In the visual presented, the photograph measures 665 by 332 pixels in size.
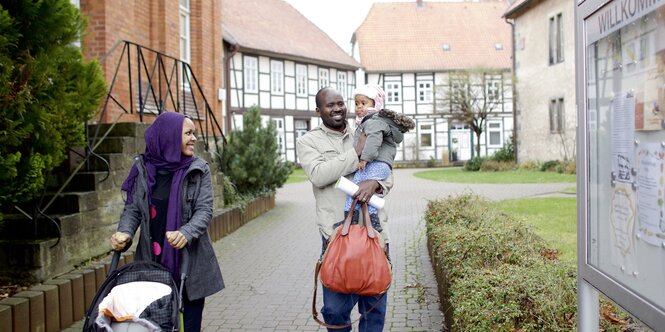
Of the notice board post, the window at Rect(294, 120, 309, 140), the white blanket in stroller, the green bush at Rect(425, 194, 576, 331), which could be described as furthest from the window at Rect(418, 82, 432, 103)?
the white blanket in stroller

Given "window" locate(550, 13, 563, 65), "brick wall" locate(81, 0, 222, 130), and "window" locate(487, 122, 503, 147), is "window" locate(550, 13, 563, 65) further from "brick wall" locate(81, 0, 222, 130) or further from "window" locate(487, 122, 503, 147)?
"brick wall" locate(81, 0, 222, 130)

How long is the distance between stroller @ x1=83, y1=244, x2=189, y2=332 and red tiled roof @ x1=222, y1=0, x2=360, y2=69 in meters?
27.9

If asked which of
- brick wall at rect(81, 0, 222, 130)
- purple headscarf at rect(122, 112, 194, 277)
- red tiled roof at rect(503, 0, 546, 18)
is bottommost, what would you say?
purple headscarf at rect(122, 112, 194, 277)

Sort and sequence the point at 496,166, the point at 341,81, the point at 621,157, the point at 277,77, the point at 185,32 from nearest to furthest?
the point at 621,157, the point at 185,32, the point at 496,166, the point at 277,77, the point at 341,81

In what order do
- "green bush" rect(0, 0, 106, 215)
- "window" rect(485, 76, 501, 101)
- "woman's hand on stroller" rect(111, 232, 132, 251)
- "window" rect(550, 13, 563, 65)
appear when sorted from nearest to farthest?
→ "woman's hand on stroller" rect(111, 232, 132, 251) < "green bush" rect(0, 0, 106, 215) < "window" rect(550, 13, 563, 65) < "window" rect(485, 76, 501, 101)

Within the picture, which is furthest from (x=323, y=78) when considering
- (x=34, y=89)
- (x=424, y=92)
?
(x=34, y=89)

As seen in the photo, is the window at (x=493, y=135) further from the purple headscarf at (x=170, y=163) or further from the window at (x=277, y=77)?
the purple headscarf at (x=170, y=163)

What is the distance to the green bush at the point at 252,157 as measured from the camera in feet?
44.1

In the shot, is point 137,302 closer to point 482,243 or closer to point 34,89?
point 34,89

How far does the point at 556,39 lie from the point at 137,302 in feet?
94.6

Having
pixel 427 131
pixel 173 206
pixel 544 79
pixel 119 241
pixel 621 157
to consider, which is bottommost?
pixel 119 241

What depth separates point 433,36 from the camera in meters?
47.8

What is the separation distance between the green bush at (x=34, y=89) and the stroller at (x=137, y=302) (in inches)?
65.6

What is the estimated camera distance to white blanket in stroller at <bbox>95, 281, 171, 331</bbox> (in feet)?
10.2
